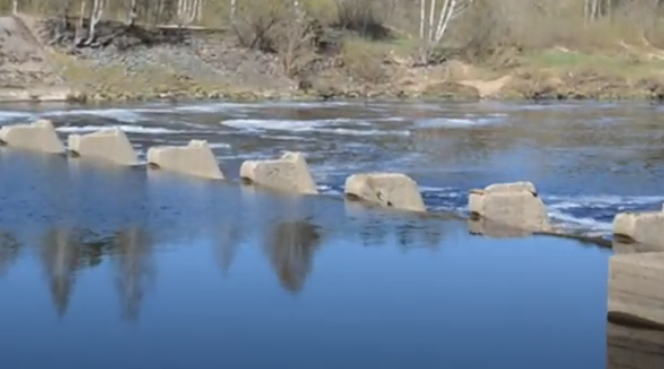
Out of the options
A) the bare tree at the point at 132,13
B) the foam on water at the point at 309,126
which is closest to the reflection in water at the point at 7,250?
the foam on water at the point at 309,126

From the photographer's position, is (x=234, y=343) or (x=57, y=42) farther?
(x=57, y=42)

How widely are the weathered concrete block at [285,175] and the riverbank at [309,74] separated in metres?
30.2

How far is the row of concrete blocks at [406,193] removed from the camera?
11531 millimetres

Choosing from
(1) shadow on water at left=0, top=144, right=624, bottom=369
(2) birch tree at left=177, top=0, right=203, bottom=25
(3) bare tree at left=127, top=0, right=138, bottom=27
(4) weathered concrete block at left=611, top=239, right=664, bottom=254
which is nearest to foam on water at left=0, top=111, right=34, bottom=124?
(1) shadow on water at left=0, top=144, right=624, bottom=369

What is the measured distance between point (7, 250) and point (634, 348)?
784 cm

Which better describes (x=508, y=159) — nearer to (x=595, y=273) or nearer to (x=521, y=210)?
(x=521, y=210)

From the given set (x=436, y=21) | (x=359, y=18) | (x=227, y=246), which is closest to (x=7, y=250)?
(x=227, y=246)

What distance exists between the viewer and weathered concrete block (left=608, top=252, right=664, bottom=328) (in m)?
11.3

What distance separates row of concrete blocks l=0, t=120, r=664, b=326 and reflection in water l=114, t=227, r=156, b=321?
14.6 feet

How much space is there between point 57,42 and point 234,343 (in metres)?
50.2

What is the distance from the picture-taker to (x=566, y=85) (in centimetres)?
6334

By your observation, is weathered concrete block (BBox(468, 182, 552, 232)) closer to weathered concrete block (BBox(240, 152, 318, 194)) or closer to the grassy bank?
weathered concrete block (BBox(240, 152, 318, 194))

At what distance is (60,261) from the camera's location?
15.2m

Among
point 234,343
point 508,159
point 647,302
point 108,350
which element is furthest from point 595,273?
point 508,159
